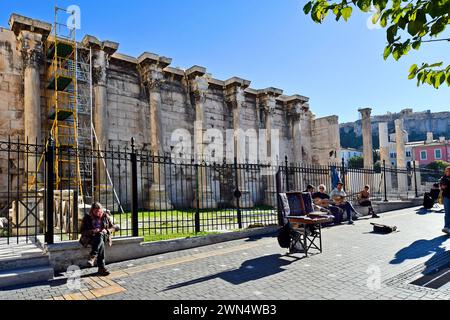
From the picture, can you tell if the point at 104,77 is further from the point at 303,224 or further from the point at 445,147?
the point at 445,147

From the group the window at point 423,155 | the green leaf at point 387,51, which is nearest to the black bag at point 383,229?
the green leaf at point 387,51

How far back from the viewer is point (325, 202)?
35.9 feet

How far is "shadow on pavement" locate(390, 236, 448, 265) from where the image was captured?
20.3ft

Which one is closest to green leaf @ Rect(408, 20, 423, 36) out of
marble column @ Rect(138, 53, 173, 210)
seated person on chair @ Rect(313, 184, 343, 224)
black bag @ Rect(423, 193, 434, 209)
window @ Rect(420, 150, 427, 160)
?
seated person on chair @ Rect(313, 184, 343, 224)

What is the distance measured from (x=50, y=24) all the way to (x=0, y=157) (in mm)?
5929

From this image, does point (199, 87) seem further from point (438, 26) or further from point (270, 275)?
point (438, 26)

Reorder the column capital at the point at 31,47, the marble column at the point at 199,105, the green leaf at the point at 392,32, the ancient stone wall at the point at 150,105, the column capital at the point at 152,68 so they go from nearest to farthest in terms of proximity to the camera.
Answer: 1. the green leaf at the point at 392,32
2. the column capital at the point at 31,47
3. the ancient stone wall at the point at 150,105
4. the column capital at the point at 152,68
5. the marble column at the point at 199,105

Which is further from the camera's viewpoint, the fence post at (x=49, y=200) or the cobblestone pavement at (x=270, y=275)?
the fence post at (x=49, y=200)

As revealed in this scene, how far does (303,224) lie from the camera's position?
6.92 m

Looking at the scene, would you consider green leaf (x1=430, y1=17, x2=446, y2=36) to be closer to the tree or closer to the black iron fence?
the tree

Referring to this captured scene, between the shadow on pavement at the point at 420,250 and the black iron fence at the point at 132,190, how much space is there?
4384 mm

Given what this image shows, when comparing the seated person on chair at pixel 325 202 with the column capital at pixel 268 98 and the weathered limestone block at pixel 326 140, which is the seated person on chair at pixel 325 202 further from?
the weathered limestone block at pixel 326 140

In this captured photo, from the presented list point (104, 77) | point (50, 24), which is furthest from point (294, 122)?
point (50, 24)

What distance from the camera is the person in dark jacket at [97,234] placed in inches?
234
